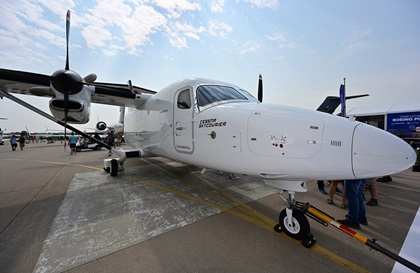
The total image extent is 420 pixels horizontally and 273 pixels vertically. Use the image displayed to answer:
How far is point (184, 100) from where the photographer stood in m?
4.61

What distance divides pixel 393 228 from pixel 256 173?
2826 millimetres

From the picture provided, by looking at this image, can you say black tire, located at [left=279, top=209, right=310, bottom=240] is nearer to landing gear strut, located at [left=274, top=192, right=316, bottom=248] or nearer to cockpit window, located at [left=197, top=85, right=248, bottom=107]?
landing gear strut, located at [left=274, top=192, right=316, bottom=248]

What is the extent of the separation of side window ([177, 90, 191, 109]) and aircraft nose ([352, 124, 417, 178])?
129 inches

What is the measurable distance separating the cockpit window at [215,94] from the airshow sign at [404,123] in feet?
68.8

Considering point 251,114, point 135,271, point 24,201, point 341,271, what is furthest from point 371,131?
point 24,201

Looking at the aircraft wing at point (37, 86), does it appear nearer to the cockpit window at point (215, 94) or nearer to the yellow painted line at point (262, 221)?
the cockpit window at point (215, 94)

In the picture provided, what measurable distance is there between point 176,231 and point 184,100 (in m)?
2.95

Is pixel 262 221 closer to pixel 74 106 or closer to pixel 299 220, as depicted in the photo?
pixel 299 220

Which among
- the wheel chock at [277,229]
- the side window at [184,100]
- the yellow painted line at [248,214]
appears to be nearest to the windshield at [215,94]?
the side window at [184,100]

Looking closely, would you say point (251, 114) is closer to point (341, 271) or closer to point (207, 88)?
point (207, 88)

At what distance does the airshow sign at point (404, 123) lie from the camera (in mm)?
16812

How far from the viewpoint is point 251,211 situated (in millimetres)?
3910

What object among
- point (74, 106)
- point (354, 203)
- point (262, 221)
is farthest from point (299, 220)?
point (74, 106)

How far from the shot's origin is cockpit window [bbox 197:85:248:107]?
391 centimetres
